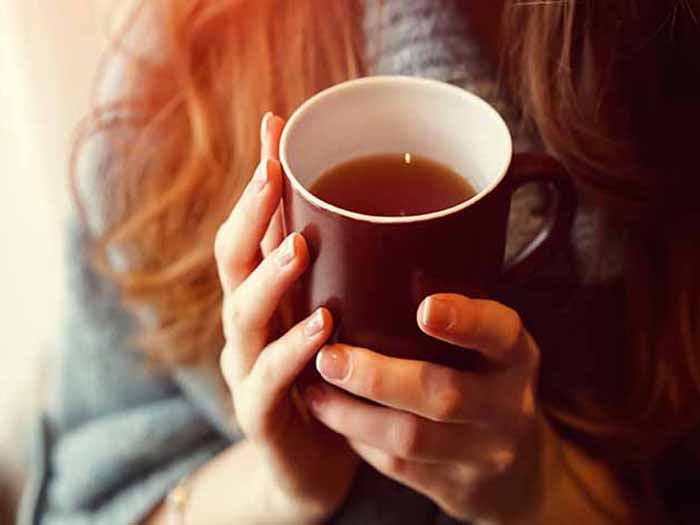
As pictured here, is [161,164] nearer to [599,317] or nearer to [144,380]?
[144,380]

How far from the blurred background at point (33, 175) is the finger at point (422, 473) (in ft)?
1.37

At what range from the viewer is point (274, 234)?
64cm

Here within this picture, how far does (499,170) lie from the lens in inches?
22.0

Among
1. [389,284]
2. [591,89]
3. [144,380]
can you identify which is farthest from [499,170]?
[144,380]

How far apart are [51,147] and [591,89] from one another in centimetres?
60

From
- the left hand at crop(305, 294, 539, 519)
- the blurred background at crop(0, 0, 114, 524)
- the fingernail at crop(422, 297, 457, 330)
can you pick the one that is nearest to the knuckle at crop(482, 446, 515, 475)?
the left hand at crop(305, 294, 539, 519)

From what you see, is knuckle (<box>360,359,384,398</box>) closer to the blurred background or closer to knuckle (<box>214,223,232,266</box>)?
knuckle (<box>214,223,232,266</box>)

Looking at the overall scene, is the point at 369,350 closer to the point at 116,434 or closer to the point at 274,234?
the point at 274,234

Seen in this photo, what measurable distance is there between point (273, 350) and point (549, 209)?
192 mm

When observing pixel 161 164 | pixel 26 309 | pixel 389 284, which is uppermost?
pixel 389 284

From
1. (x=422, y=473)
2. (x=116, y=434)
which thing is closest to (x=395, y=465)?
(x=422, y=473)

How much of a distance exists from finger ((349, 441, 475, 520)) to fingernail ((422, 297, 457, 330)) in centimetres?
20

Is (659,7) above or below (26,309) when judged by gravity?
above

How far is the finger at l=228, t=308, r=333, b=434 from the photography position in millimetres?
573
